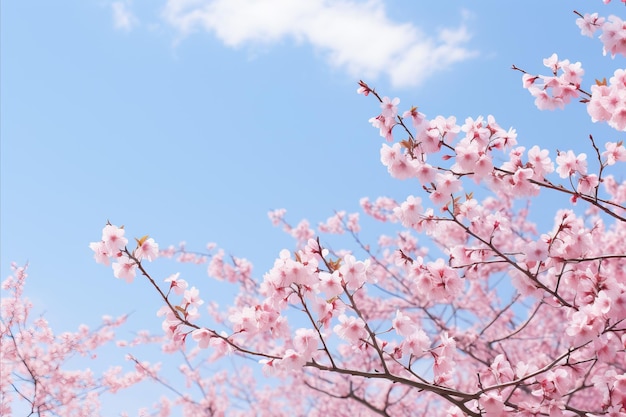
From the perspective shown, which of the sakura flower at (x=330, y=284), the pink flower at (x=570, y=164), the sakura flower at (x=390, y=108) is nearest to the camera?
the sakura flower at (x=330, y=284)

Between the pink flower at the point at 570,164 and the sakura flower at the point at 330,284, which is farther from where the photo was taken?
the pink flower at the point at 570,164

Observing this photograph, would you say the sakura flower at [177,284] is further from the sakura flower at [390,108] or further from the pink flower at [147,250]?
the sakura flower at [390,108]

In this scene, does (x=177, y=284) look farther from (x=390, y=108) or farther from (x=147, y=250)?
(x=390, y=108)

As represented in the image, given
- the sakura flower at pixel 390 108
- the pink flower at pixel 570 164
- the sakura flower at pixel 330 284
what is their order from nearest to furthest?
the sakura flower at pixel 330 284, the sakura flower at pixel 390 108, the pink flower at pixel 570 164

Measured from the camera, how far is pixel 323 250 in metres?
3.38

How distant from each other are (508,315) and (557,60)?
7.12 meters

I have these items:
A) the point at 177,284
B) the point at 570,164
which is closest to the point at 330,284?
the point at 177,284

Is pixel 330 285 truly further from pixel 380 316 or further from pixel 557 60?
pixel 380 316

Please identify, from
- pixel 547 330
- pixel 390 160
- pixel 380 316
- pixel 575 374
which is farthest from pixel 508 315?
pixel 390 160

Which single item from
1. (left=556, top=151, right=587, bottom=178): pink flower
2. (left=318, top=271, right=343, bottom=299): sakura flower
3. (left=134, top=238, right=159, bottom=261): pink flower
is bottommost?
(left=318, top=271, right=343, bottom=299): sakura flower

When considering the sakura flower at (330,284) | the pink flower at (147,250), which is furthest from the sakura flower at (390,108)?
the pink flower at (147,250)

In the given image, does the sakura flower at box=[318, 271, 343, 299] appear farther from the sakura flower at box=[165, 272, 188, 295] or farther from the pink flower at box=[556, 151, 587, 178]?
the pink flower at box=[556, 151, 587, 178]

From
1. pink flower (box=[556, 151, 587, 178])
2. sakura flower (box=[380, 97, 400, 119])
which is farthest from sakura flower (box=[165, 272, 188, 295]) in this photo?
pink flower (box=[556, 151, 587, 178])

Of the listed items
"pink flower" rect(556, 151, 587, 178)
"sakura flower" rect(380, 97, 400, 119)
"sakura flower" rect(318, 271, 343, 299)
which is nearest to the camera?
"sakura flower" rect(318, 271, 343, 299)
